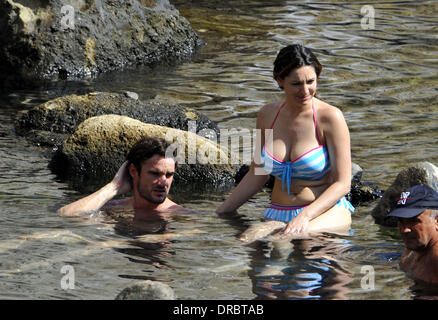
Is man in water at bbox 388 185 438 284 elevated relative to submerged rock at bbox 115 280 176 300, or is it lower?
elevated

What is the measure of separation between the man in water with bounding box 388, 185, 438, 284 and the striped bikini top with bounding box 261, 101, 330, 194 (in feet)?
4.97

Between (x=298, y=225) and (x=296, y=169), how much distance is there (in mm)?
616

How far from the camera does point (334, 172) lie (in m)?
7.29

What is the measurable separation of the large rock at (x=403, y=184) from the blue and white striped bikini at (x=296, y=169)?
0.76 m

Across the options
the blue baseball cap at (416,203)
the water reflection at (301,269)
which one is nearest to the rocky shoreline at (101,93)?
the water reflection at (301,269)

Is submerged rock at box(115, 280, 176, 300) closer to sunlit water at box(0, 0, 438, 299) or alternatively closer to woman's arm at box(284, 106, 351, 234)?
sunlit water at box(0, 0, 438, 299)

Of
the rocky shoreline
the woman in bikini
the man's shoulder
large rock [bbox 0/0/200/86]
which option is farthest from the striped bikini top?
large rock [bbox 0/0/200/86]

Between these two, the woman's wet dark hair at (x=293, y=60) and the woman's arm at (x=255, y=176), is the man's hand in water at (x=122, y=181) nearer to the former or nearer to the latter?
the woman's arm at (x=255, y=176)

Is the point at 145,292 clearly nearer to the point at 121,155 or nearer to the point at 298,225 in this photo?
the point at 298,225

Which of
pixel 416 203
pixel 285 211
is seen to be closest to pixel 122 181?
pixel 285 211

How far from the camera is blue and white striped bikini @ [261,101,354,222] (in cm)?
Answer: 740

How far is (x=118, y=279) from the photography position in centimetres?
634

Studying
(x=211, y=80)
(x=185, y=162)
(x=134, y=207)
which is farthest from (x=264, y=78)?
(x=134, y=207)
